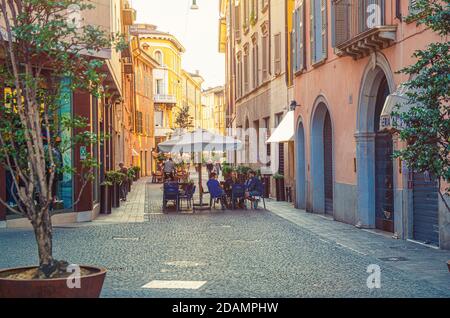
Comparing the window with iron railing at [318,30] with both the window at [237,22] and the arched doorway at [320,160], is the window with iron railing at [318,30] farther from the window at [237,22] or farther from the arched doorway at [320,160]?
the window at [237,22]

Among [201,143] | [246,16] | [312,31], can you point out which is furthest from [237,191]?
[246,16]

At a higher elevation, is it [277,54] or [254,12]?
[254,12]

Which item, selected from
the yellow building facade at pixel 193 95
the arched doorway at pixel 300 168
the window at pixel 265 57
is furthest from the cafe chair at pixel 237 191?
the yellow building facade at pixel 193 95

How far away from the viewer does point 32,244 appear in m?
15.2

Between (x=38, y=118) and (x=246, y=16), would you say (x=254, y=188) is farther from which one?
(x=38, y=118)

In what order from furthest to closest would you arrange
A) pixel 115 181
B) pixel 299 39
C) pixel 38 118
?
1. pixel 115 181
2. pixel 299 39
3. pixel 38 118

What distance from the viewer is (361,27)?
17547 millimetres

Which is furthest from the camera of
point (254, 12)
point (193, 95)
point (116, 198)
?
point (193, 95)

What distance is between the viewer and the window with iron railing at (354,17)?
16719 mm

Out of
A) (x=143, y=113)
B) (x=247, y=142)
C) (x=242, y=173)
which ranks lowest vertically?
(x=242, y=173)

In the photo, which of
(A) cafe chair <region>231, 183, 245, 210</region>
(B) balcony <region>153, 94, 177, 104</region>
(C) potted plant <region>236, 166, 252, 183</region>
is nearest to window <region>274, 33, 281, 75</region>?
(C) potted plant <region>236, 166, 252, 183</region>

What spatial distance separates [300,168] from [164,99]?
195 feet

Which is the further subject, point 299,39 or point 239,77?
point 239,77
